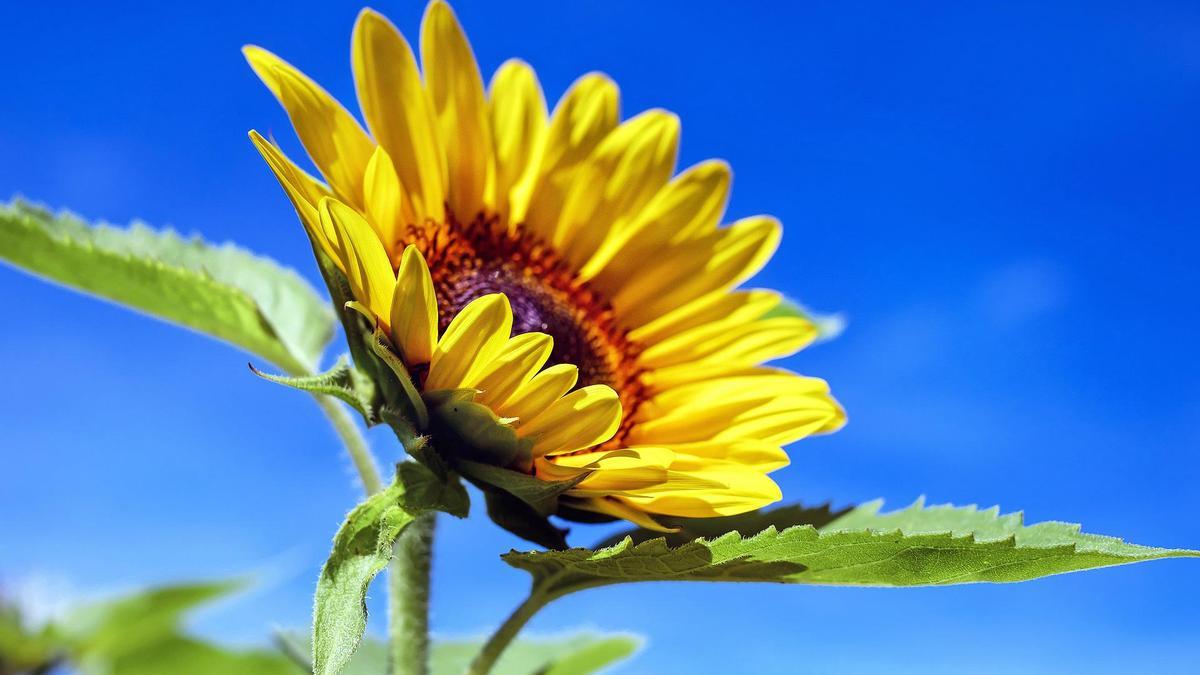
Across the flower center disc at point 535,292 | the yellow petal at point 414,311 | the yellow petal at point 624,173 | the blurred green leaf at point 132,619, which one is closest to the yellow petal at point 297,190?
the yellow petal at point 414,311

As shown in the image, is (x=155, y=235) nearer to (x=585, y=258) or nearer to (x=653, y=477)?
(x=585, y=258)

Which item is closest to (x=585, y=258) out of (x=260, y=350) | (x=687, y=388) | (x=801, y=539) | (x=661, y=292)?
(x=661, y=292)

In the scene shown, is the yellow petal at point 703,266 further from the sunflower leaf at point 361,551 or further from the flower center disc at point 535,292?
the sunflower leaf at point 361,551

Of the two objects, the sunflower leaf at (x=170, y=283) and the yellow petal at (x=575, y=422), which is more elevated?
the sunflower leaf at (x=170, y=283)

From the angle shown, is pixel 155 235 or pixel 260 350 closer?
pixel 260 350

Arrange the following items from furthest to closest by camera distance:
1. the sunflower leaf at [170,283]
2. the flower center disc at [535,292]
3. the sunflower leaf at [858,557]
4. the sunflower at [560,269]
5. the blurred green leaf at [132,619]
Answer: the blurred green leaf at [132,619]
the flower center disc at [535,292]
the sunflower leaf at [170,283]
the sunflower at [560,269]
the sunflower leaf at [858,557]

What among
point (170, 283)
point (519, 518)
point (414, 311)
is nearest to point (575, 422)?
point (519, 518)

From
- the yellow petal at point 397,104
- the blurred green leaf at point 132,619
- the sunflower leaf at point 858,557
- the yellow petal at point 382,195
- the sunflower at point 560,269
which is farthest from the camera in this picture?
the blurred green leaf at point 132,619

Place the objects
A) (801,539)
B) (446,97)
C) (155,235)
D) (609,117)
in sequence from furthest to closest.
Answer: (155,235) < (609,117) < (446,97) < (801,539)
